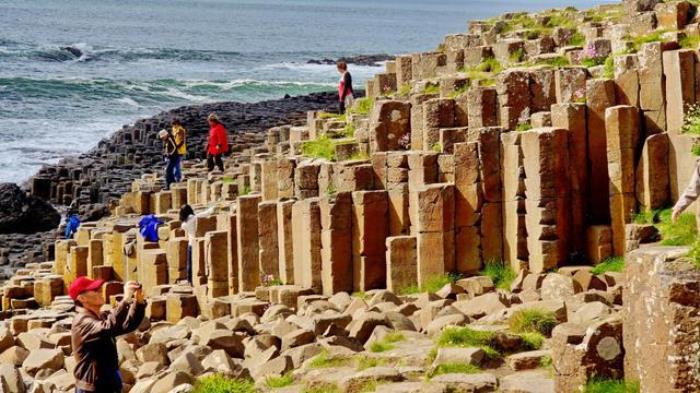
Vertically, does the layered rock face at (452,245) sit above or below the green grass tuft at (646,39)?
below

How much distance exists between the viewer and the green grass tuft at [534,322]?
56.0 ft

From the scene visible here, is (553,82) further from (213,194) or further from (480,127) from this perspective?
(213,194)

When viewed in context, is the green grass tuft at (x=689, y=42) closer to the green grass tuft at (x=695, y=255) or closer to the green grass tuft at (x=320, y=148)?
the green grass tuft at (x=320, y=148)

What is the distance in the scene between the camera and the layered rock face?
53.3 feet

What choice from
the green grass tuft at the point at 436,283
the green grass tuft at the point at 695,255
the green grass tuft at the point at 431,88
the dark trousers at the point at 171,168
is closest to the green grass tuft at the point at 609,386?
the green grass tuft at the point at 695,255

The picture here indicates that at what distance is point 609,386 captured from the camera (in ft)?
44.4

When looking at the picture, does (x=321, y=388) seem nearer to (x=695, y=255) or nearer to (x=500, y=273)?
(x=695, y=255)

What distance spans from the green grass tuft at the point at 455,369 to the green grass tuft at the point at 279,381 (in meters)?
2.10

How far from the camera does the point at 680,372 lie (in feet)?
40.1

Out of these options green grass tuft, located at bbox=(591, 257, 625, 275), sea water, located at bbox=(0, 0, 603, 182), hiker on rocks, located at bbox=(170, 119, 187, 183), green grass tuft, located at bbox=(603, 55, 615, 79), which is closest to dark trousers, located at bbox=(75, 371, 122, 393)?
green grass tuft, located at bbox=(591, 257, 625, 275)

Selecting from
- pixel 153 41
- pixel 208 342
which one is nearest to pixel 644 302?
pixel 208 342

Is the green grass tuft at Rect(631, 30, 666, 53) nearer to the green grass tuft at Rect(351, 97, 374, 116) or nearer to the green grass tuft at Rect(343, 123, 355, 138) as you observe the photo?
the green grass tuft at Rect(343, 123, 355, 138)

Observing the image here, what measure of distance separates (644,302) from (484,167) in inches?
416

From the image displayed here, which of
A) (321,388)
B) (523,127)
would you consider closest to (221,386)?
(321,388)
